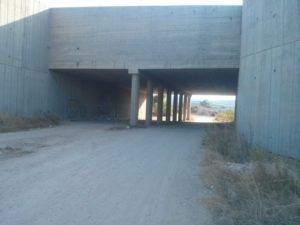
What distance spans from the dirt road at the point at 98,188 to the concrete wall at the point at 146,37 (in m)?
13.0

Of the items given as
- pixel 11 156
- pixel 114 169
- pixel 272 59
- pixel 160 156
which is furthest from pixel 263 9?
pixel 11 156

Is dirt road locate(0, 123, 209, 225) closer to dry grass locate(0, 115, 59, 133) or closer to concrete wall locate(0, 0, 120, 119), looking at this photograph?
dry grass locate(0, 115, 59, 133)

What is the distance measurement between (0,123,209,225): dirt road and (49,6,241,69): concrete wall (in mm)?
13004

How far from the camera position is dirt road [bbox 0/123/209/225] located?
A: 17.3ft

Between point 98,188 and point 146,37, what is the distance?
61.7ft

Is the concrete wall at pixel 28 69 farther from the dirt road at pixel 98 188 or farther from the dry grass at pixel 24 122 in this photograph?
the dirt road at pixel 98 188

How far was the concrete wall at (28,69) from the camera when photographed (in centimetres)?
2089

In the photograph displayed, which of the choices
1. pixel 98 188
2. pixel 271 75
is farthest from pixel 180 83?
pixel 98 188

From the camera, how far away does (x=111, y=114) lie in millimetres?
40250

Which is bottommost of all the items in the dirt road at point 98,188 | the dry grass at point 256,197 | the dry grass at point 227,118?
the dirt road at point 98,188

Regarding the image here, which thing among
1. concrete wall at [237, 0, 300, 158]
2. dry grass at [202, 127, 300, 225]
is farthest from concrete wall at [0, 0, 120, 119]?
dry grass at [202, 127, 300, 225]

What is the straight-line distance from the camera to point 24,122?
67.9 ft

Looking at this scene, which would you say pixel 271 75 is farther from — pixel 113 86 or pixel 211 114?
pixel 211 114

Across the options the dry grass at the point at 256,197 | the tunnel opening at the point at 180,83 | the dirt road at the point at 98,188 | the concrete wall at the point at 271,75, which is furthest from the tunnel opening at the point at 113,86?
the dry grass at the point at 256,197
